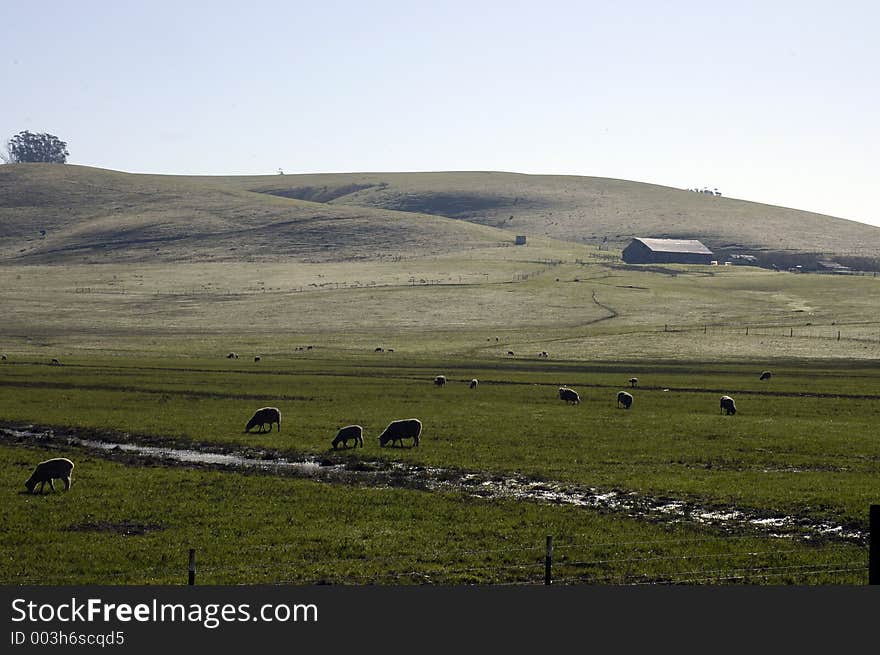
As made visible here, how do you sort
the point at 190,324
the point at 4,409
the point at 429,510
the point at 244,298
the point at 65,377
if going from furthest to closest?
the point at 244,298 < the point at 190,324 < the point at 65,377 < the point at 4,409 < the point at 429,510

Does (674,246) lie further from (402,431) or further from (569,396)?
(402,431)

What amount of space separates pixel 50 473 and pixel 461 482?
11861 millimetres

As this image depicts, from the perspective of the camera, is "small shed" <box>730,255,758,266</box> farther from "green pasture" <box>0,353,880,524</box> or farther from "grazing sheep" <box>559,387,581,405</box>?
"grazing sheep" <box>559,387,581,405</box>

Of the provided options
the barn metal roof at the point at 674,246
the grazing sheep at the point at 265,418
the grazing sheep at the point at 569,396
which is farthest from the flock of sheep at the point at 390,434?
the barn metal roof at the point at 674,246

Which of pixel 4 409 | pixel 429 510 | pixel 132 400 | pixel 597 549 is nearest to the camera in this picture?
pixel 597 549

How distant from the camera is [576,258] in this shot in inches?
7382

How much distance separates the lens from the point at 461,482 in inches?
1162

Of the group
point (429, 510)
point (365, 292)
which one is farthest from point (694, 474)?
point (365, 292)

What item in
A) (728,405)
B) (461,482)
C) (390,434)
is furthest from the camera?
(728,405)

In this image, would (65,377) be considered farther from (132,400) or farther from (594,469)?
(594,469)

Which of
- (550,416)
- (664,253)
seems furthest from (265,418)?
(664,253)

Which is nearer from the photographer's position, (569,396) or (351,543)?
(351,543)

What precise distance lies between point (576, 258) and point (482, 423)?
148m

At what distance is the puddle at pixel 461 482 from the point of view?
23.3 m
